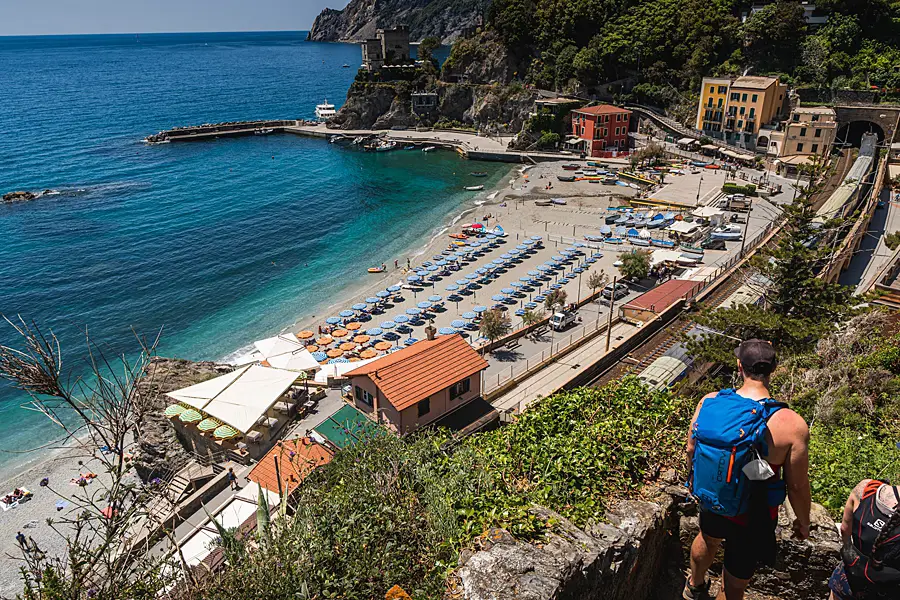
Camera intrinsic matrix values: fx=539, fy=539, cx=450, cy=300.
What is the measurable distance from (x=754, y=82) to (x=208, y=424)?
68208mm

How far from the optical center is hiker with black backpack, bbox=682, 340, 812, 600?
12.3 feet

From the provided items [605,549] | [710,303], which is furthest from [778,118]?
[605,549]

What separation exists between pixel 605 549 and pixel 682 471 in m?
1.95

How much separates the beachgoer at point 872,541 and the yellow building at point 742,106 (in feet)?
231

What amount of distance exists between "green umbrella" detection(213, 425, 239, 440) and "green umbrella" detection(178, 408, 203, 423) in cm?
146

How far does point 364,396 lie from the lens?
18391mm

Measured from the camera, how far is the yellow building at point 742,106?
6216 centimetres

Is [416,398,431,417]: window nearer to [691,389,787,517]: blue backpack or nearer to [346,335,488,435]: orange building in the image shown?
[346,335,488,435]: orange building

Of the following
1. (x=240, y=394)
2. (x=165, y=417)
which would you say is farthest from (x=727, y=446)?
(x=165, y=417)

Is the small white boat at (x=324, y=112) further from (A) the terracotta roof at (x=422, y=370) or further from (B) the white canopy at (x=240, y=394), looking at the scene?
(A) the terracotta roof at (x=422, y=370)

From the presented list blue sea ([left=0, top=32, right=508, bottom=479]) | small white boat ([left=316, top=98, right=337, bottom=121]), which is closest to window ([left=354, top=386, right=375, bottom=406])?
blue sea ([left=0, top=32, right=508, bottom=479])

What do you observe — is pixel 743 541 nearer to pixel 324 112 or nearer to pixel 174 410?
pixel 174 410

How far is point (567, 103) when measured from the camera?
247ft

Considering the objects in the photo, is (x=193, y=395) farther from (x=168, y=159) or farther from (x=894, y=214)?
(x=168, y=159)
